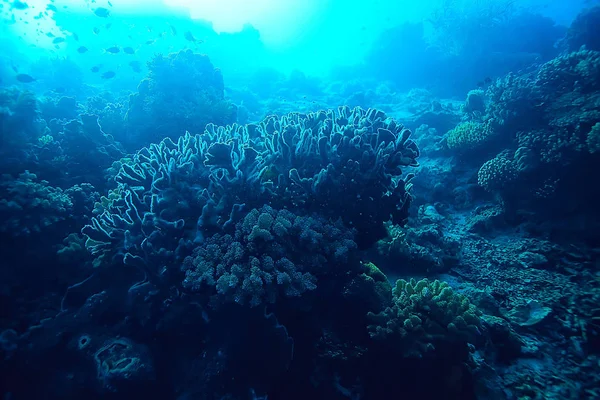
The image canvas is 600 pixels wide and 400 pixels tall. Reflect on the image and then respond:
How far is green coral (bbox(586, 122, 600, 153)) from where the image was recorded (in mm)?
5539

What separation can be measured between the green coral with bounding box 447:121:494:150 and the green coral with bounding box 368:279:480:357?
628 cm

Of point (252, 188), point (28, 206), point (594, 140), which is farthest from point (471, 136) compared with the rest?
point (28, 206)

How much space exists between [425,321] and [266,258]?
81.3 inches

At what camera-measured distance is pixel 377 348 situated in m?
3.46

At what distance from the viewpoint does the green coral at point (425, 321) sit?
3238 millimetres

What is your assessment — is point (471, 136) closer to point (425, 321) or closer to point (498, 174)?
point (498, 174)

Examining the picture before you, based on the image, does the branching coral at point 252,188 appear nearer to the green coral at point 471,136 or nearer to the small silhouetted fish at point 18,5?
the green coral at point 471,136

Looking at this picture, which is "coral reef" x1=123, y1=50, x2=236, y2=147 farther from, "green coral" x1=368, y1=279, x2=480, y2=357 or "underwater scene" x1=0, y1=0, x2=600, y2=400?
"green coral" x1=368, y1=279, x2=480, y2=357

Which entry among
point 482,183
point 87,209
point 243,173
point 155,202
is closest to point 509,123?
point 482,183

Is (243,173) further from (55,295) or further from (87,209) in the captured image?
(87,209)

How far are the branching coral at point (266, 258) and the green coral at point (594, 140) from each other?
566 cm

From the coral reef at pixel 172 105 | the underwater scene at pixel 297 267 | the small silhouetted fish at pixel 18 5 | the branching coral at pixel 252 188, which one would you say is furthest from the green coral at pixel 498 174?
the small silhouetted fish at pixel 18 5

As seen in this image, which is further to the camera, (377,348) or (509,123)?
(509,123)

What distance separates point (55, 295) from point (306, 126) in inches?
182
